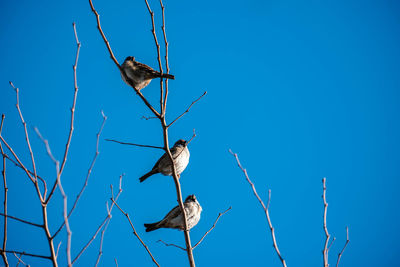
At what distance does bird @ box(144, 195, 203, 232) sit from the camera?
5.71 metres

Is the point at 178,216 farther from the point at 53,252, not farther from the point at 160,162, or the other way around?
the point at 53,252

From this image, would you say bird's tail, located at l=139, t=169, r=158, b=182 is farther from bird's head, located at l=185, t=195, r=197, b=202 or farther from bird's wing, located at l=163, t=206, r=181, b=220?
bird's wing, located at l=163, t=206, r=181, b=220

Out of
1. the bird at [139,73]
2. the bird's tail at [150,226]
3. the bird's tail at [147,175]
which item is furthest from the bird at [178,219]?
the bird at [139,73]

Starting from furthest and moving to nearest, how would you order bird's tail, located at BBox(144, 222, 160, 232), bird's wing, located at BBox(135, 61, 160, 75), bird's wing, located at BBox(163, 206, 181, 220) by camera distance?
1. bird's tail, located at BBox(144, 222, 160, 232)
2. bird's wing, located at BBox(135, 61, 160, 75)
3. bird's wing, located at BBox(163, 206, 181, 220)

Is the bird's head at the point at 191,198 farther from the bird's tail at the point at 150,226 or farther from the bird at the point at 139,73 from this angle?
the bird at the point at 139,73

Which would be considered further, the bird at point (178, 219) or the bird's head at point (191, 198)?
the bird's head at point (191, 198)

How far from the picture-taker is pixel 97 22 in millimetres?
3510

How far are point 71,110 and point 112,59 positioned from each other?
114cm

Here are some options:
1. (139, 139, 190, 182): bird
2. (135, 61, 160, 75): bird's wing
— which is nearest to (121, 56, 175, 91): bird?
(135, 61, 160, 75): bird's wing

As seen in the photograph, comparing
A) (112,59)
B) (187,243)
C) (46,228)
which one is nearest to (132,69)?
(112,59)

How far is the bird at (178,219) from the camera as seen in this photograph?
18.7 feet

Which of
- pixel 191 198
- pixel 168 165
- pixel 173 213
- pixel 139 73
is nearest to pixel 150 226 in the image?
pixel 173 213

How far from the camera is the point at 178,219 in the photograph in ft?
18.7

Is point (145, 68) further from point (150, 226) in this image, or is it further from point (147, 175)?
point (150, 226)
